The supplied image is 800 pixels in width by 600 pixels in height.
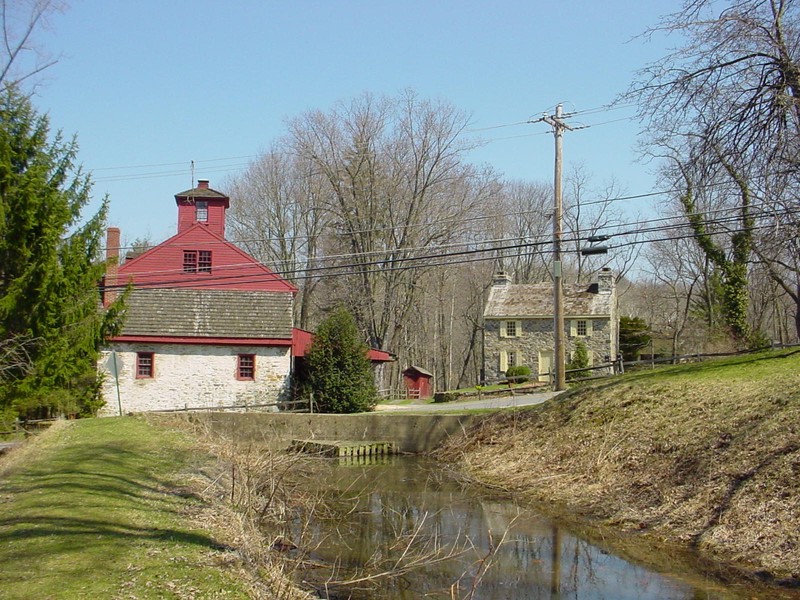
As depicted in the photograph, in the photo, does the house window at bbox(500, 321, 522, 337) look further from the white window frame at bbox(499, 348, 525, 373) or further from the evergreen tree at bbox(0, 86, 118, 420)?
the evergreen tree at bbox(0, 86, 118, 420)

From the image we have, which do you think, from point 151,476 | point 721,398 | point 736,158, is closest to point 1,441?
point 151,476

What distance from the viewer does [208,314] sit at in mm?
33125

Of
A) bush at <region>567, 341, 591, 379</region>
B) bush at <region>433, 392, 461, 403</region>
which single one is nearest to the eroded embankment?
bush at <region>433, 392, 461, 403</region>

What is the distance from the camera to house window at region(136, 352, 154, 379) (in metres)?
32.3

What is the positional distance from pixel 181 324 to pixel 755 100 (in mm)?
23326

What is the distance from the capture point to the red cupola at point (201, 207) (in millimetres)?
36969

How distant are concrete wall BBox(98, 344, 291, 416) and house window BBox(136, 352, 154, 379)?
0.16m

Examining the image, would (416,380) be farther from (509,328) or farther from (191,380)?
(191,380)

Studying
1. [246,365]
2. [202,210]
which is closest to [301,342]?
[246,365]

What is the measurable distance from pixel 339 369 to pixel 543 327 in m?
19.8

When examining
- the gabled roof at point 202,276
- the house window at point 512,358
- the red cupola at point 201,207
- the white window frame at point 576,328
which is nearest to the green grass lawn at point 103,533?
the gabled roof at point 202,276

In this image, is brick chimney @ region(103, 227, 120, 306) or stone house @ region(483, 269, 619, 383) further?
stone house @ region(483, 269, 619, 383)

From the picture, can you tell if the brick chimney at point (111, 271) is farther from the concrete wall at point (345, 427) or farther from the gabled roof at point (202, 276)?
the concrete wall at point (345, 427)

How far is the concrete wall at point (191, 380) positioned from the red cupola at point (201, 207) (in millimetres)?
7031
